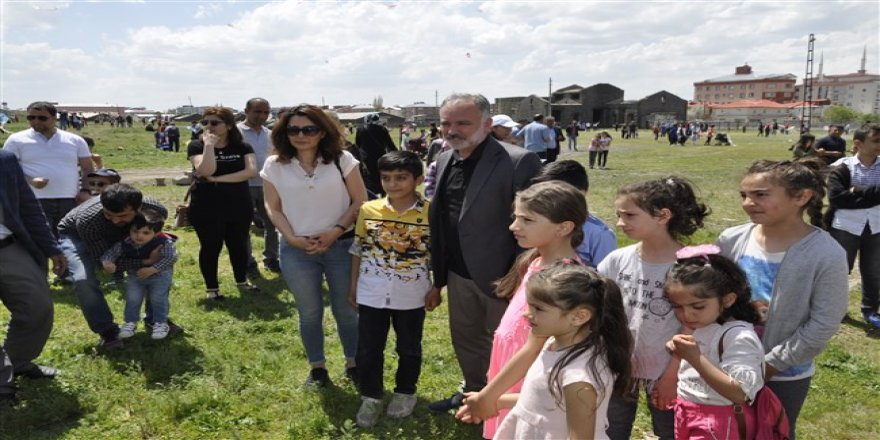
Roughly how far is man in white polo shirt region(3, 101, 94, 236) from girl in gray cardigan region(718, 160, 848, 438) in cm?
632

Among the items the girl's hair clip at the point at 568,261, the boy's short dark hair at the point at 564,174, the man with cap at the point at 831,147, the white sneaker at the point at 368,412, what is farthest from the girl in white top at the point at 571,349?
the man with cap at the point at 831,147

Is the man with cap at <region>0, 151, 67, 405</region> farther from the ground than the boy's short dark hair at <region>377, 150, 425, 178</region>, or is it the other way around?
the boy's short dark hair at <region>377, 150, 425, 178</region>

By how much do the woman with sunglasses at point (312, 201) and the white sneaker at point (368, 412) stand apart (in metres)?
0.70

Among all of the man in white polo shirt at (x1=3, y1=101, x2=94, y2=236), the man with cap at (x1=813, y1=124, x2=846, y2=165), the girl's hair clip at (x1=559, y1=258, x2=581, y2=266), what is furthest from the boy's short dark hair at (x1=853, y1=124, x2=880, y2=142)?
the man in white polo shirt at (x1=3, y1=101, x2=94, y2=236)

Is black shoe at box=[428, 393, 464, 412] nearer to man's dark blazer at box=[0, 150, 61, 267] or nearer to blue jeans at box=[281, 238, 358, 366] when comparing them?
blue jeans at box=[281, 238, 358, 366]

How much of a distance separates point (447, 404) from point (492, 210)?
1467 millimetres

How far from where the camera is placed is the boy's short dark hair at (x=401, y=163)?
3.46m

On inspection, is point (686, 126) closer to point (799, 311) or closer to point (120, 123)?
point (799, 311)

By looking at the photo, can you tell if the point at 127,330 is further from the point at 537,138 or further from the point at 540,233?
the point at 537,138

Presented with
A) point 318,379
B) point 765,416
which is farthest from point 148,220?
point 765,416

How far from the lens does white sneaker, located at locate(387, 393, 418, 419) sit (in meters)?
3.76

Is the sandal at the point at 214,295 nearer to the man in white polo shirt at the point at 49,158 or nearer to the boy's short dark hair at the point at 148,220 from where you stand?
the boy's short dark hair at the point at 148,220

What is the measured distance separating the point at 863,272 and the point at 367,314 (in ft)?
16.4

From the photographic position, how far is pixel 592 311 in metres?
2.18
